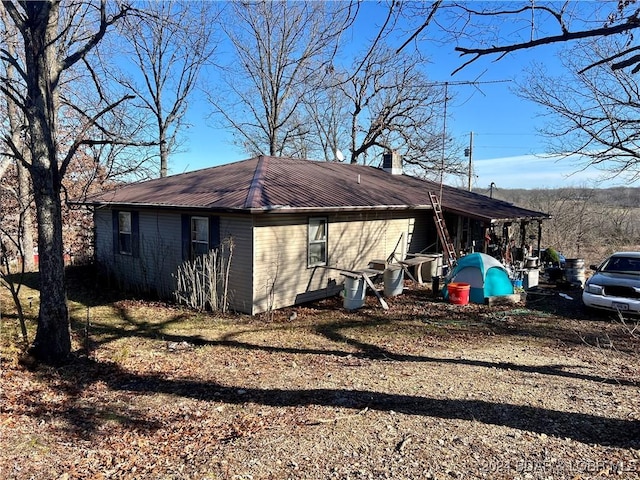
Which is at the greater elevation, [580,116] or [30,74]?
[580,116]

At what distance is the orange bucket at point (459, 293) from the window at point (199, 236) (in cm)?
645

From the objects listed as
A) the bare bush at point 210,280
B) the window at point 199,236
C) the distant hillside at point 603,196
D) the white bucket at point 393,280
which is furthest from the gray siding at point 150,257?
the distant hillside at point 603,196

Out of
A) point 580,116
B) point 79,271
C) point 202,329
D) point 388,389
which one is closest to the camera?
point 388,389

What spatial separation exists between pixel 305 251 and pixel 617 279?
746 cm

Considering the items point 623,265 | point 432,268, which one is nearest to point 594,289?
point 623,265

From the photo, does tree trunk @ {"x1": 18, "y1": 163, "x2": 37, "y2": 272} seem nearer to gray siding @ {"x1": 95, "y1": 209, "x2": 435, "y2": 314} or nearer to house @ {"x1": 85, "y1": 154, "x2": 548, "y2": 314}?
house @ {"x1": 85, "y1": 154, "x2": 548, "y2": 314}

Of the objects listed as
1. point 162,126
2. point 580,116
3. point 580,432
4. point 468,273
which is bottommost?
point 580,432

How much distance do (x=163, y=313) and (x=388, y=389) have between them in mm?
6666

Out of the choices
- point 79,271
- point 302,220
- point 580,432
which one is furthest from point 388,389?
point 79,271

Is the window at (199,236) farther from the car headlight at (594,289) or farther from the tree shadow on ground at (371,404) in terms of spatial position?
the car headlight at (594,289)

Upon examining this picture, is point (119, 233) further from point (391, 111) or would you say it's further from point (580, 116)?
point (391, 111)

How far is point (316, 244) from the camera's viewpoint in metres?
11.8

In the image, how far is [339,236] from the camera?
1242 centimetres

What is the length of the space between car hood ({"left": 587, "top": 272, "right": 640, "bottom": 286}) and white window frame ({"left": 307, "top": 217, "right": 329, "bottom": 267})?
6675 mm
